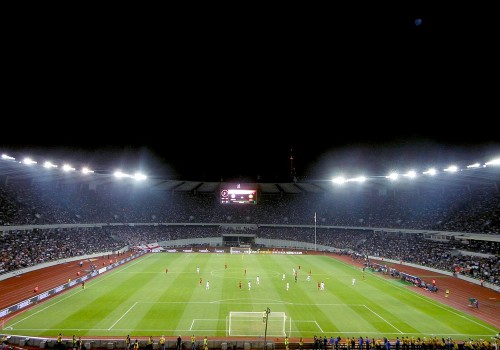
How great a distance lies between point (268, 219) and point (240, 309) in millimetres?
61572

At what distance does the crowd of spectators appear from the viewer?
49.9 metres

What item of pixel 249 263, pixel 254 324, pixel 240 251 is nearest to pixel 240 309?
pixel 254 324

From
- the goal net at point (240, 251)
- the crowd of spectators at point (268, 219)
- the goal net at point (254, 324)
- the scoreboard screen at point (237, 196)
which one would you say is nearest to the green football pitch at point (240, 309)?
the goal net at point (254, 324)

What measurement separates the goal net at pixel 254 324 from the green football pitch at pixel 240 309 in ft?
0.23

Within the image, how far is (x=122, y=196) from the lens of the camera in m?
89.8

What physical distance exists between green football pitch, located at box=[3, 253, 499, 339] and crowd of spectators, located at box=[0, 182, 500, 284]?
41.8 ft

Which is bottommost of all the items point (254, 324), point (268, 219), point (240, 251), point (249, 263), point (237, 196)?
point (254, 324)

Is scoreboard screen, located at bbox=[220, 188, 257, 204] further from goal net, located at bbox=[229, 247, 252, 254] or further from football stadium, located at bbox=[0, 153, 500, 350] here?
goal net, located at bbox=[229, 247, 252, 254]

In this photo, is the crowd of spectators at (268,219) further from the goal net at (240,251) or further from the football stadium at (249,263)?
the goal net at (240,251)

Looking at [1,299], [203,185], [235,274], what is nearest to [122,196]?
[203,185]

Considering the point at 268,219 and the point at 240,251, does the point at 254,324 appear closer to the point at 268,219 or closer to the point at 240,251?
the point at 240,251

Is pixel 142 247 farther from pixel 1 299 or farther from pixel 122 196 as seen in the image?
pixel 1 299

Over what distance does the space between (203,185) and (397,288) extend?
5846 centimetres

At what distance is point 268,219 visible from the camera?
92.3 m
